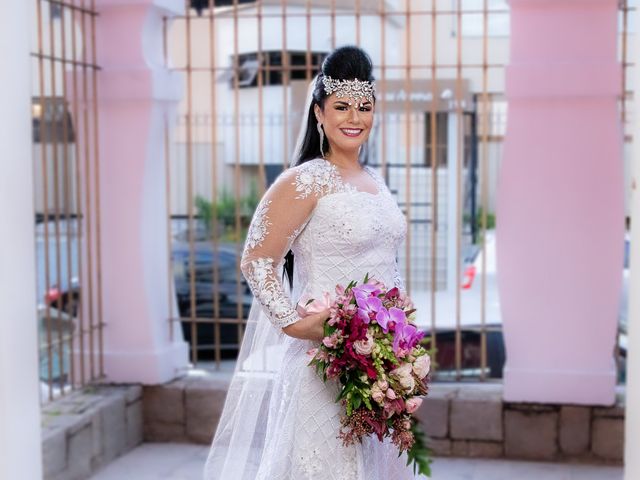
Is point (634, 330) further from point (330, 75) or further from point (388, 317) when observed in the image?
point (330, 75)

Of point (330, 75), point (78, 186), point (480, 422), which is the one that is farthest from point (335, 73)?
point (480, 422)

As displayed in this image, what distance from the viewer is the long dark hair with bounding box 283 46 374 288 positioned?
3.20 meters

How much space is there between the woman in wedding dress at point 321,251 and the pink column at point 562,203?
1.83 m

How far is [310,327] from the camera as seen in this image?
304 centimetres

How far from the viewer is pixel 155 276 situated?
554 cm

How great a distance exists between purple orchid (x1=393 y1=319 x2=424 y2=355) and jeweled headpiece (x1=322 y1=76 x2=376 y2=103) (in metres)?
0.67

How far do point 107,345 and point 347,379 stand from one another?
9.20ft

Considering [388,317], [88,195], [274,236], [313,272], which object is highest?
[88,195]

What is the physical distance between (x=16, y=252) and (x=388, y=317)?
1296mm

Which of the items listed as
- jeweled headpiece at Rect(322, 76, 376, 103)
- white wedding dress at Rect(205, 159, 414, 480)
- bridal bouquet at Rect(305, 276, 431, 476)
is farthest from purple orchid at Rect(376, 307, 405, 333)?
jeweled headpiece at Rect(322, 76, 376, 103)

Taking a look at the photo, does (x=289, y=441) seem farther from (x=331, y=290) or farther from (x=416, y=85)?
(x=416, y=85)

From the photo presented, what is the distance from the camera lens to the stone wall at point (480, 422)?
16.6 ft

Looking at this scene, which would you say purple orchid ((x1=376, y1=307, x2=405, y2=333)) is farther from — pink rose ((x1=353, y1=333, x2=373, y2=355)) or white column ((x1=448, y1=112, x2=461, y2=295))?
white column ((x1=448, y1=112, x2=461, y2=295))

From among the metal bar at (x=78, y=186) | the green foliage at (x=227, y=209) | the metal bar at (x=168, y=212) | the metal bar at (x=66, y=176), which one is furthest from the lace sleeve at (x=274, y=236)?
the green foliage at (x=227, y=209)
